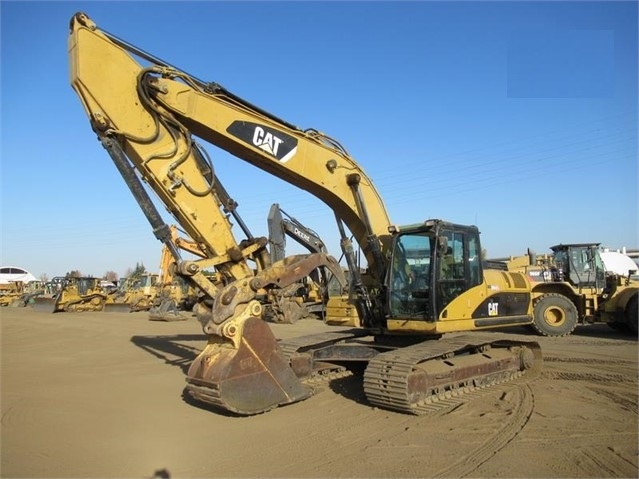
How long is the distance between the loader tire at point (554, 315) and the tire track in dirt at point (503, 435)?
7.90 m

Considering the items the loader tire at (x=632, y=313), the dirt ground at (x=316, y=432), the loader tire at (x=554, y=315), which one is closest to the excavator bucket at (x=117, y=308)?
the dirt ground at (x=316, y=432)

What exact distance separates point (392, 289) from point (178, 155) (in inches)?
138

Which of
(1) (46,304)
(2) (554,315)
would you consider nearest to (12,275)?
(1) (46,304)

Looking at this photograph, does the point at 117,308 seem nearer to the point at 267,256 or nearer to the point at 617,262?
the point at 267,256

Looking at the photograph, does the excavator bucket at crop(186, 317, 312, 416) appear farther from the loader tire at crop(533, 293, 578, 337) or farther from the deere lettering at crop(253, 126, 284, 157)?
the loader tire at crop(533, 293, 578, 337)

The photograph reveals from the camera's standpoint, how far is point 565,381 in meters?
8.45

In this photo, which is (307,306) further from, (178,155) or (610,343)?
(178,155)

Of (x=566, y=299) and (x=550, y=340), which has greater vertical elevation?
(x=566, y=299)

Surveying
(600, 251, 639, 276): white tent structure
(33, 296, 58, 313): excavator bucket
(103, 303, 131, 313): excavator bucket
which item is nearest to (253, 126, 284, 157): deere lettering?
(103, 303, 131, 313): excavator bucket

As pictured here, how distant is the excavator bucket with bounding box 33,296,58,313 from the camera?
90.9ft

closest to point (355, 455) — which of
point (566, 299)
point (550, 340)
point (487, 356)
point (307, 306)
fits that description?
point (487, 356)

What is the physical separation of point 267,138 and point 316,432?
12.2ft

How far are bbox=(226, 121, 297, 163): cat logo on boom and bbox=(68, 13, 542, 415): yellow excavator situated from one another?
15 mm

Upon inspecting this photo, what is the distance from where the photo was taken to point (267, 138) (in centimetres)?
682
